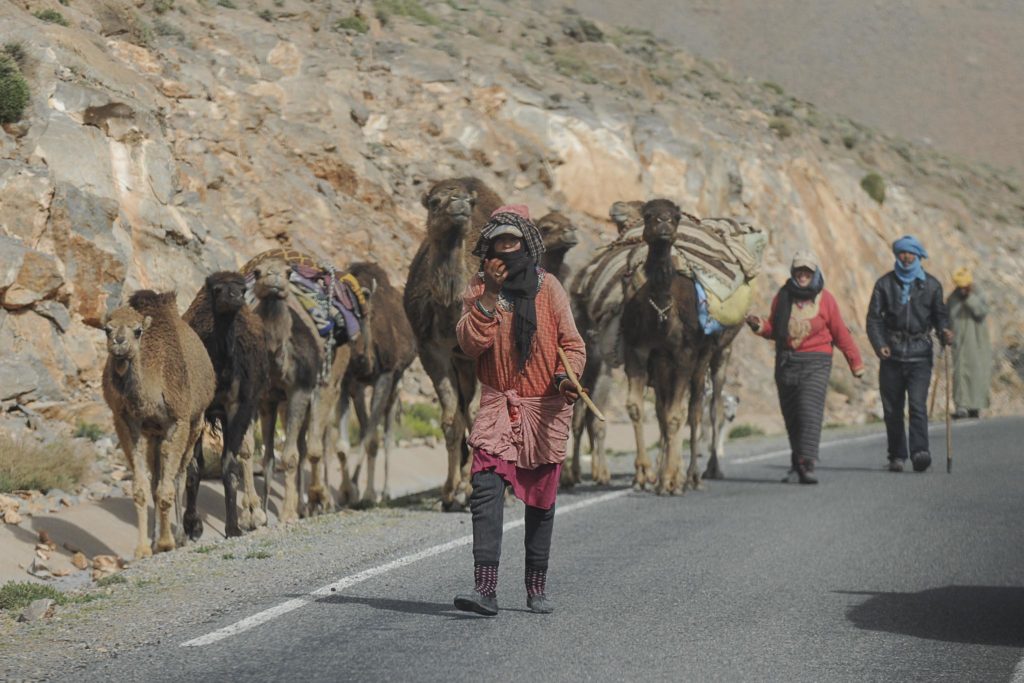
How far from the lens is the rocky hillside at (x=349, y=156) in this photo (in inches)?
848

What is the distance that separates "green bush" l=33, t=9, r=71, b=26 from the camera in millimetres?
29172

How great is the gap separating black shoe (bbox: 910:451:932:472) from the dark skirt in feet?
4.95

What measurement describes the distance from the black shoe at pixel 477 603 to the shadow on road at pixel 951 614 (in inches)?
78.5

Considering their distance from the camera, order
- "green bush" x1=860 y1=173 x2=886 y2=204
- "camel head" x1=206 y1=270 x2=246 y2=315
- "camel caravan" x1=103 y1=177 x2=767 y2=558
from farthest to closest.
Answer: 1. "green bush" x1=860 y1=173 x2=886 y2=204
2. "camel head" x1=206 y1=270 x2=246 y2=315
3. "camel caravan" x1=103 y1=177 x2=767 y2=558

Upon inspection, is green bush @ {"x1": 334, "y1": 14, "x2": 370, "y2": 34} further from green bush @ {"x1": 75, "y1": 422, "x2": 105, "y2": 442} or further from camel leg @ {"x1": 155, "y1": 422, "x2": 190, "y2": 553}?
camel leg @ {"x1": 155, "y1": 422, "x2": 190, "y2": 553}

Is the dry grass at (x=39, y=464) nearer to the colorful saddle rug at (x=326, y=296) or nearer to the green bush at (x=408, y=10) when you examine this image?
the colorful saddle rug at (x=326, y=296)

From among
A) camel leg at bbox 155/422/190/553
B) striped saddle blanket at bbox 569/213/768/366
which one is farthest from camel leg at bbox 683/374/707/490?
camel leg at bbox 155/422/190/553

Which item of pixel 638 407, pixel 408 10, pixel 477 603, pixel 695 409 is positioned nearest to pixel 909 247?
pixel 695 409

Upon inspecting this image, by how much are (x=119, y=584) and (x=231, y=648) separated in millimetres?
3044

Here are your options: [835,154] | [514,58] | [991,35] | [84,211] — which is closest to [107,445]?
[84,211]

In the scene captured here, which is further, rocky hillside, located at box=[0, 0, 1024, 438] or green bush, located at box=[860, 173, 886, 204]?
green bush, located at box=[860, 173, 886, 204]

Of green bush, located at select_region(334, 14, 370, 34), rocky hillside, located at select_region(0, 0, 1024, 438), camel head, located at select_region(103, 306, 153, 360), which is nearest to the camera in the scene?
camel head, located at select_region(103, 306, 153, 360)

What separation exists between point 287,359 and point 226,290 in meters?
1.55

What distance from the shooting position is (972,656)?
305 inches
